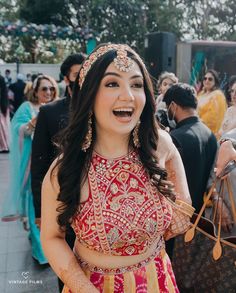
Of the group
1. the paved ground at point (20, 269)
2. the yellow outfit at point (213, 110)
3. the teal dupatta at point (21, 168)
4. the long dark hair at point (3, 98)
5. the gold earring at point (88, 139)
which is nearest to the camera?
the gold earring at point (88, 139)

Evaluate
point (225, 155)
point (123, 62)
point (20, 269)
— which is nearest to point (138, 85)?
point (123, 62)

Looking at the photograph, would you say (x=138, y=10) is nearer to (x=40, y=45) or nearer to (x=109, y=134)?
(x=40, y=45)

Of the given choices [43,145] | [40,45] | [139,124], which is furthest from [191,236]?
[40,45]

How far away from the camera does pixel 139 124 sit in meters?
1.26

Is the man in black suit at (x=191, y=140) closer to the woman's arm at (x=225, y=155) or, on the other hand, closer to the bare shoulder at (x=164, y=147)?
the woman's arm at (x=225, y=155)

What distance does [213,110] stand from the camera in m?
4.69

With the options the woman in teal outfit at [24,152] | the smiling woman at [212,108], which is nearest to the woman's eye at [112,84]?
the woman in teal outfit at [24,152]

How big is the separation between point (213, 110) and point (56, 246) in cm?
390

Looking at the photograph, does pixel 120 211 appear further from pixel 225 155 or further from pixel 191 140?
pixel 191 140

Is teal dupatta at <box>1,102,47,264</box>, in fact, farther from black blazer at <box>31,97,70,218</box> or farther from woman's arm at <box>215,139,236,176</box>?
woman's arm at <box>215,139,236,176</box>

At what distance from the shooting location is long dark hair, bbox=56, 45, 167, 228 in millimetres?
1106

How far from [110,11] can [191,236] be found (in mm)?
17779

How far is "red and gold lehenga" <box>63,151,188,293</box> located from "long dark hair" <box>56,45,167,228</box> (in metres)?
0.03

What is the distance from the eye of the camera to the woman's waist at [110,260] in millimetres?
1135
